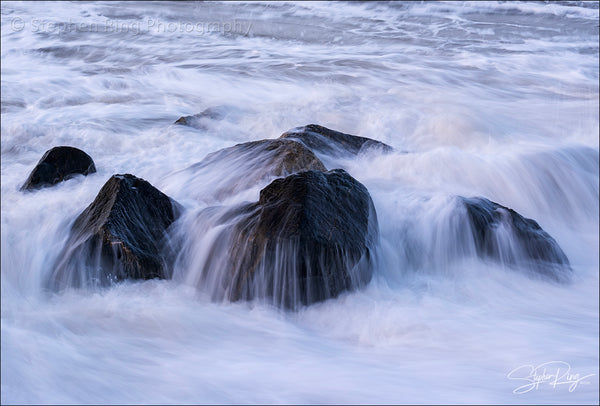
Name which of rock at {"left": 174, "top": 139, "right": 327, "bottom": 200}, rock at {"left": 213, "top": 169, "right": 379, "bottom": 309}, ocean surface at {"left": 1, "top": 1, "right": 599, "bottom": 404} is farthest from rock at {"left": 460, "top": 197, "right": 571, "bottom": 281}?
rock at {"left": 174, "top": 139, "right": 327, "bottom": 200}

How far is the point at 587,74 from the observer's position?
9219mm

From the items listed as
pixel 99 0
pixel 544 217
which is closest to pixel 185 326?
pixel 544 217

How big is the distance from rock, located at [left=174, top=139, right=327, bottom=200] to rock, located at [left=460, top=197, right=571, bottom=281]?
4.17 ft

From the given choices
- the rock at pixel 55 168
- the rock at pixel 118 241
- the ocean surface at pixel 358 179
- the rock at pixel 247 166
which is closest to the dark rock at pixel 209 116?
the ocean surface at pixel 358 179

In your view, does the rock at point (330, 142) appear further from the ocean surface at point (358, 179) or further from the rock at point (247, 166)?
the rock at point (247, 166)

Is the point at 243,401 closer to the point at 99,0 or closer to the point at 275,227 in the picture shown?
the point at 275,227

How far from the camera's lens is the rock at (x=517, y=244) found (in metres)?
4.08

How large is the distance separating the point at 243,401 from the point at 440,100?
5.96 metres

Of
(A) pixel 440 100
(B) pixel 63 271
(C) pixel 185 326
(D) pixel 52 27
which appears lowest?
(C) pixel 185 326

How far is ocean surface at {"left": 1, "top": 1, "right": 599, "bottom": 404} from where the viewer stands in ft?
9.73

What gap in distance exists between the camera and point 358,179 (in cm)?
496

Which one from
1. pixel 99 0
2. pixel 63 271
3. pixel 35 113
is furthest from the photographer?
pixel 99 0

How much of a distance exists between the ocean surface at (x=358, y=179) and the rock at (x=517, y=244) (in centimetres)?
9

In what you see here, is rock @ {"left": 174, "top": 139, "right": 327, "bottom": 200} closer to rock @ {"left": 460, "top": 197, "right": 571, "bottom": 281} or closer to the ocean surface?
the ocean surface
